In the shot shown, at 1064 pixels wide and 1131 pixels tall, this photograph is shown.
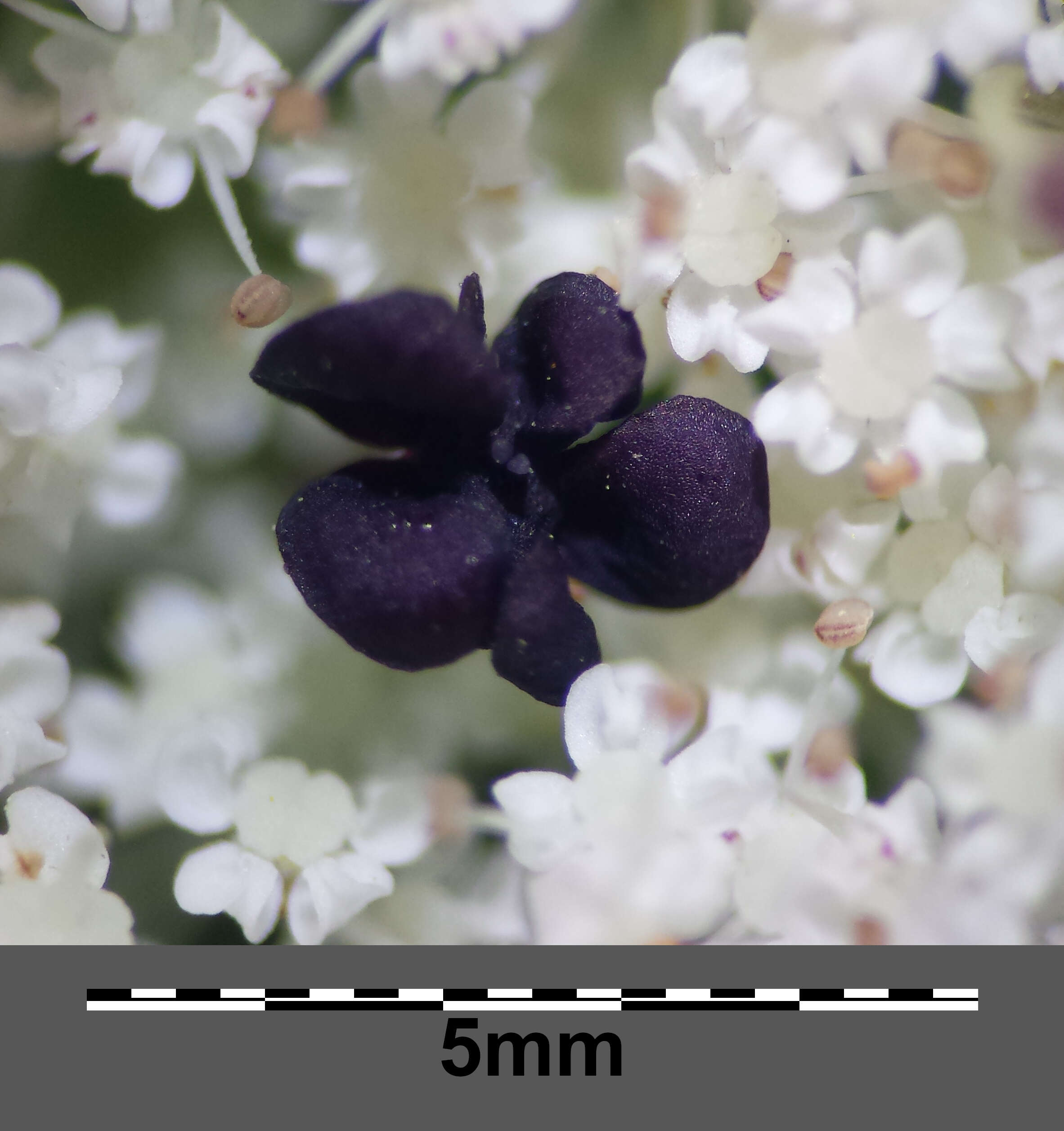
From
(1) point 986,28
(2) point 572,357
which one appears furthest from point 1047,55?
(2) point 572,357

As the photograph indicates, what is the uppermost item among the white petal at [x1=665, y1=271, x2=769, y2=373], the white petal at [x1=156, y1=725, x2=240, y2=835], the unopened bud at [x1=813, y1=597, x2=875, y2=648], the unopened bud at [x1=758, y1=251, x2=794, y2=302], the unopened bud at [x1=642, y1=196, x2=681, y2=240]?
the unopened bud at [x1=642, y1=196, x2=681, y2=240]

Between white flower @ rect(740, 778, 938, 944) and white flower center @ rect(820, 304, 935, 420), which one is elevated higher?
white flower center @ rect(820, 304, 935, 420)

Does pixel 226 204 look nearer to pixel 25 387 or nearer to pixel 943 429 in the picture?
pixel 25 387

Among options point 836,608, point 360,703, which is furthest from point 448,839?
point 836,608

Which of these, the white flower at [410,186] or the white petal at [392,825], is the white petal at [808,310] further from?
the white petal at [392,825]

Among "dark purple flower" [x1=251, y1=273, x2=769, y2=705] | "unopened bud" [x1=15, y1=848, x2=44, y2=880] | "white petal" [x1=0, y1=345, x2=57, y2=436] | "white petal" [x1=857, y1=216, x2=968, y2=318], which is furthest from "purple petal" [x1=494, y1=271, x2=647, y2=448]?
"unopened bud" [x1=15, y1=848, x2=44, y2=880]

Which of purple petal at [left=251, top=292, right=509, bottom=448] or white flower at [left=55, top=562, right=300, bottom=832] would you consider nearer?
purple petal at [left=251, top=292, right=509, bottom=448]

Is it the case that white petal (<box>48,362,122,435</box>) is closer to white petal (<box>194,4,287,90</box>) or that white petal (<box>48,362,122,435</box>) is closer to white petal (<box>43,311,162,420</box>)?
white petal (<box>43,311,162,420</box>)

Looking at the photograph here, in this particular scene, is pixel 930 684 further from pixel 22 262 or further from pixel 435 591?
pixel 22 262
